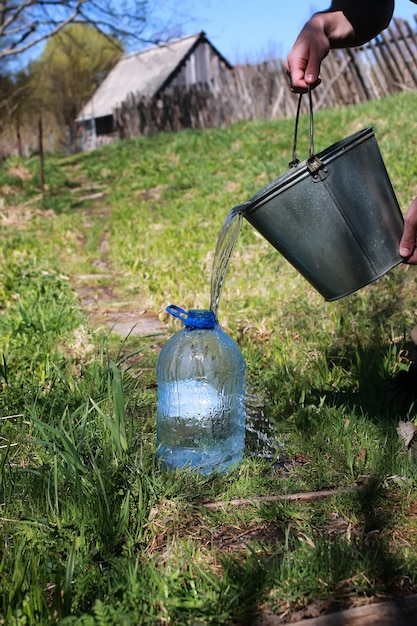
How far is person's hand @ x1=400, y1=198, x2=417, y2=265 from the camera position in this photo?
2.14 meters

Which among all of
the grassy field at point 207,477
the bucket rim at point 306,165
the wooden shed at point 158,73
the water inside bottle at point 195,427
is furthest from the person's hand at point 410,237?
the wooden shed at point 158,73

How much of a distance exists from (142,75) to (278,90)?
56.2 ft

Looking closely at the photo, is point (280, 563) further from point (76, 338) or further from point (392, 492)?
point (76, 338)

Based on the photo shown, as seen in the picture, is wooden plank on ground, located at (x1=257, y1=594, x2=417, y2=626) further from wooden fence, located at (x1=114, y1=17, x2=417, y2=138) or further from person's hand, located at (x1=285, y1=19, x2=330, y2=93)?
wooden fence, located at (x1=114, y1=17, x2=417, y2=138)

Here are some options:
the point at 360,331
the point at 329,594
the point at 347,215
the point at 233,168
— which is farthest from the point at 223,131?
the point at 329,594

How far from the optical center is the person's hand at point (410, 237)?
2.14 metres

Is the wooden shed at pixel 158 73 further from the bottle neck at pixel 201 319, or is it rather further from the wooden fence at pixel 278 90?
the bottle neck at pixel 201 319

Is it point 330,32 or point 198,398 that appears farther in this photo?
point 198,398

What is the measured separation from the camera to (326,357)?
323 centimetres

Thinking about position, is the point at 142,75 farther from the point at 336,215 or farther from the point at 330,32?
the point at 336,215

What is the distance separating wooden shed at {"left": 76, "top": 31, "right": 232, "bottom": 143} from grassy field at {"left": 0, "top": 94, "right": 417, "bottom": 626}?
85.0 feet

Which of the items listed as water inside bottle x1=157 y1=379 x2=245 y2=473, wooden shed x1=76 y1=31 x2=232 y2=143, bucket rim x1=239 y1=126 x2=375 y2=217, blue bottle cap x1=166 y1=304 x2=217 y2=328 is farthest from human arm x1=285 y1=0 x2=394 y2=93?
wooden shed x1=76 y1=31 x2=232 y2=143

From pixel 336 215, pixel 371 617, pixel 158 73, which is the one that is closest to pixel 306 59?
pixel 336 215

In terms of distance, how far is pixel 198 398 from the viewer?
2.45 m
